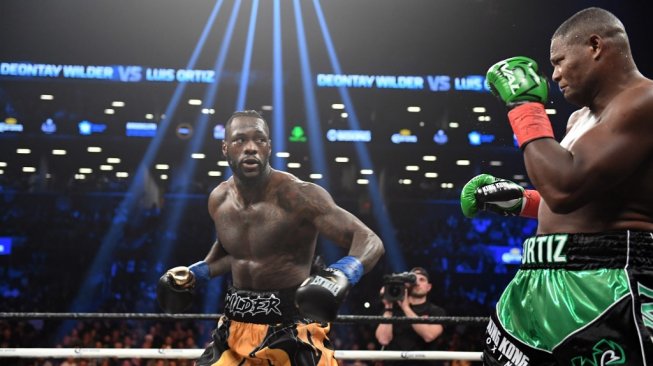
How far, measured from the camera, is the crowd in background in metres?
13.2

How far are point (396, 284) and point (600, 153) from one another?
110 inches

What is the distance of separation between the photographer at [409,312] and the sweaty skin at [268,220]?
4.85 feet

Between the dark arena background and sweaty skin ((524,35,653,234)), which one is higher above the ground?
the dark arena background

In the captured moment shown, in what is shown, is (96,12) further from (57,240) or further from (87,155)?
(57,240)

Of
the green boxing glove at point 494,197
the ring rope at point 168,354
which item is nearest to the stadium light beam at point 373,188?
the ring rope at point 168,354

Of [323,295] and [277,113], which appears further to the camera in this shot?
[277,113]

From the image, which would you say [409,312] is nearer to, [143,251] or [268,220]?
[268,220]

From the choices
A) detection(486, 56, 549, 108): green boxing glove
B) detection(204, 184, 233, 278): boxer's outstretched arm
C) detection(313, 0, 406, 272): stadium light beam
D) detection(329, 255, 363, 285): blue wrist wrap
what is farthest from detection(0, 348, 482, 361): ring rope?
detection(313, 0, 406, 272): stadium light beam

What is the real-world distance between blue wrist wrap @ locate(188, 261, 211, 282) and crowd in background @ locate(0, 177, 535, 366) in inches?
375

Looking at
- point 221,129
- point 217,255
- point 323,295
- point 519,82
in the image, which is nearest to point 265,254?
point 217,255

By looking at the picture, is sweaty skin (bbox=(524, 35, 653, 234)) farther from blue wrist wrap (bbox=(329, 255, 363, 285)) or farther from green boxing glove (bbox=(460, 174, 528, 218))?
blue wrist wrap (bbox=(329, 255, 363, 285))

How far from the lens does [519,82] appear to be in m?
1.59

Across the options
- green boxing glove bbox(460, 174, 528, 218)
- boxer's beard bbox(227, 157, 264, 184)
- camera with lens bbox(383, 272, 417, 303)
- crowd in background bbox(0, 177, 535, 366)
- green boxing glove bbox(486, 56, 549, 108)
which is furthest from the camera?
crowd in background bbox(0, 177, 535, 366)

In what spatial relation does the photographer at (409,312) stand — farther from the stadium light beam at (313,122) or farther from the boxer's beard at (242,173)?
the stadium light beam at (313,122)
